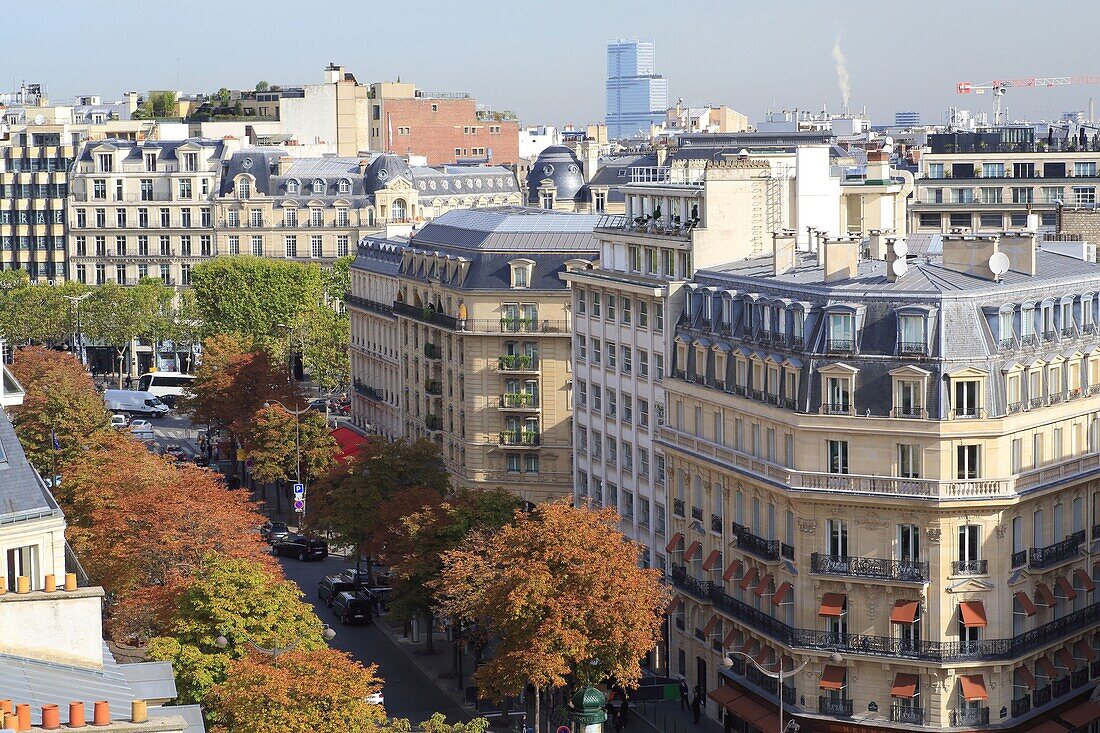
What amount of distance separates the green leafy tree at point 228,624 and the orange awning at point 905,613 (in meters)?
20.2

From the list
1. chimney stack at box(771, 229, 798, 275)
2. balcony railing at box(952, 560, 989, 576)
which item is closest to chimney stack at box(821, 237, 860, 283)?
Answer: chimney stack at box(771, 229, 798, 275)

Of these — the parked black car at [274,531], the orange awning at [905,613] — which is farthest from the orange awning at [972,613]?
the parked black car at [274,531]

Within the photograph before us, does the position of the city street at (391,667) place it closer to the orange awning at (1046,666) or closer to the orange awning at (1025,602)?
the orange awning at (1046,666)

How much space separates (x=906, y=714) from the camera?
73500 millimetres

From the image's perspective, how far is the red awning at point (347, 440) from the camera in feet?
423

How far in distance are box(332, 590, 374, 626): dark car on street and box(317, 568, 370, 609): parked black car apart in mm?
1707

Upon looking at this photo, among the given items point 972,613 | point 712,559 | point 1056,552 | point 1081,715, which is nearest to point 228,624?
point 712,559

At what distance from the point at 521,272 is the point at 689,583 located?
32336 mm

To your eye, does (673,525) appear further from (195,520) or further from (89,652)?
(89,652)

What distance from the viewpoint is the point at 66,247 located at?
196000 mm

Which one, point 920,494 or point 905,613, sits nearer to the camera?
point 920,494

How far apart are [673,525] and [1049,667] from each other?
18611mm

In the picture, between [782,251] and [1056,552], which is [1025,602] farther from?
[782,251]

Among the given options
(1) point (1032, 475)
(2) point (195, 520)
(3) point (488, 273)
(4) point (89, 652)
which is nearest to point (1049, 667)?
(1) point (1032, 475)
